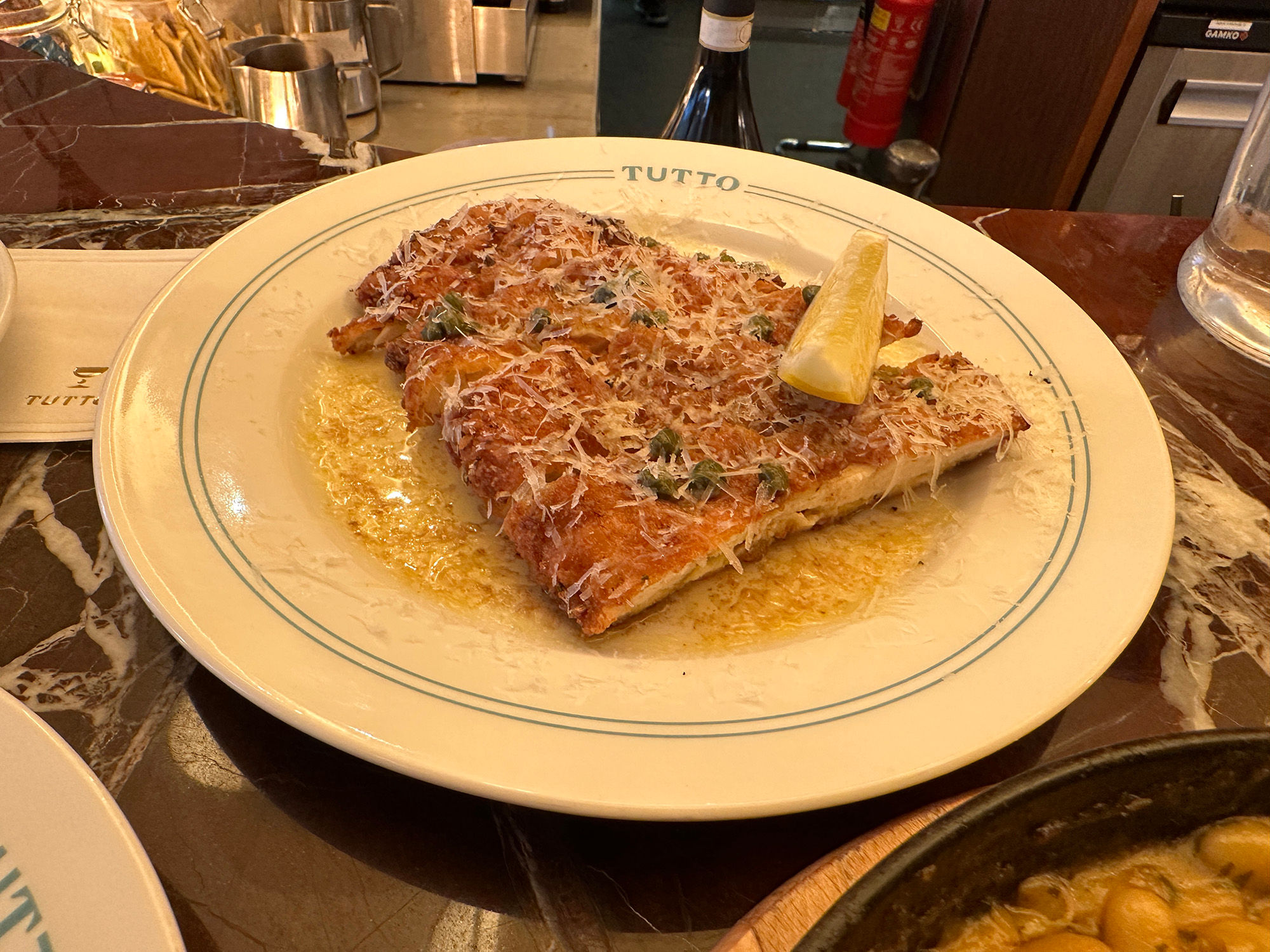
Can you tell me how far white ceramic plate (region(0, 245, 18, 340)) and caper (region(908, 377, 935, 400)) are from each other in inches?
72.6

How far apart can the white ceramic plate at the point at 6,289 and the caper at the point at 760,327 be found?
1510mm

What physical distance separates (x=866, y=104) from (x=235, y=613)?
501 centimetres

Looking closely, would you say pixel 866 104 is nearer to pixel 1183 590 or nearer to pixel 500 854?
pixel 1183 590

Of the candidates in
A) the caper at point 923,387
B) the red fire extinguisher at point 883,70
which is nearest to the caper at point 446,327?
the caper at point 923,387

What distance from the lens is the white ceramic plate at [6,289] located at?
65.1 inches

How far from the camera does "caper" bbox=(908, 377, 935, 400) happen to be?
6.13 ft

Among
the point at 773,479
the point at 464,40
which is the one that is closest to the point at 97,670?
the point at 773,479

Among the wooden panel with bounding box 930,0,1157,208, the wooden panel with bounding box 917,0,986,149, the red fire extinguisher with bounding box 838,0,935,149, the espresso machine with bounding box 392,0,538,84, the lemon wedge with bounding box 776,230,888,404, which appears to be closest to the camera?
the lemon wedge with bounding box 776,230,888,404

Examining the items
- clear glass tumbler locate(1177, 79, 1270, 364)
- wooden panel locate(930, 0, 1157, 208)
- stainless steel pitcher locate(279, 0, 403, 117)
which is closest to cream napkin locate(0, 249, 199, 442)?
clear glass tumbler locate(1177, 79, 1270, 364)

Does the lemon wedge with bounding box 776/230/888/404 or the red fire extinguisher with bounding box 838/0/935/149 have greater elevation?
the lemon wedge with bounding box 776/230/888/404

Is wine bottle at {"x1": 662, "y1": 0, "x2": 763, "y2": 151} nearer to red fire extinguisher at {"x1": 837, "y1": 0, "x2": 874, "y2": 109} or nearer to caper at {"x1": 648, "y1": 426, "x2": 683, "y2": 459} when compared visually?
caper at {"x1": 648, "y1": 426, "x2": 683, "y2": 459}

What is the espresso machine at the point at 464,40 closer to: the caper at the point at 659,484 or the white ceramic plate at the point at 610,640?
Answer: the white ceramic plate at the point at 610,640

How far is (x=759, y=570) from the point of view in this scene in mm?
1743

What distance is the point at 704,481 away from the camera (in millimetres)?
1643
